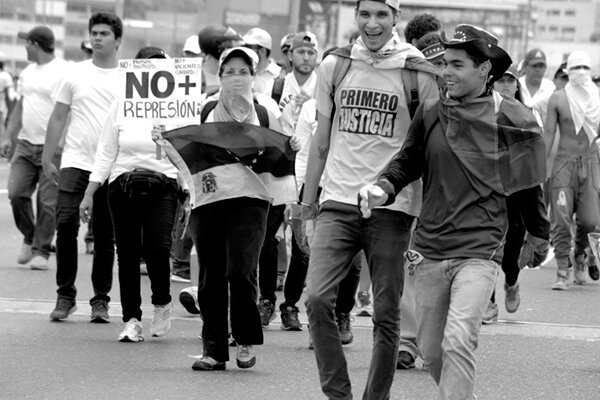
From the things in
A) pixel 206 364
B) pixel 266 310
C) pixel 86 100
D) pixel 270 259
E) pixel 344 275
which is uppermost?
pixel 86 100

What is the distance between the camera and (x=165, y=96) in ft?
31.5

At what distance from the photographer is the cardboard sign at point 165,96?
9.55m

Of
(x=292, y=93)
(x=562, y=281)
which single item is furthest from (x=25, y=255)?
(x=562, y=281)

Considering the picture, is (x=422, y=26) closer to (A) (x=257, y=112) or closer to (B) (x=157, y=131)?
(A) (x=257, y=112)

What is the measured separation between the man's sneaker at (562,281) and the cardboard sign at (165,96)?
5.13 meters

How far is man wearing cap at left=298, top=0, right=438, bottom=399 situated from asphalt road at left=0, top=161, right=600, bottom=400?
92cm

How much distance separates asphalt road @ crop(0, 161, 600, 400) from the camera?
7961mm

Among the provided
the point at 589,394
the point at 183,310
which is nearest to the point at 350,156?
the point at 589,394

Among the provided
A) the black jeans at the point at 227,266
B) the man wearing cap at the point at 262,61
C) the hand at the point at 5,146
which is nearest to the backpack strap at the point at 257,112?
the black jeans at the point at 227,266

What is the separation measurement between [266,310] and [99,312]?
45.6 inches

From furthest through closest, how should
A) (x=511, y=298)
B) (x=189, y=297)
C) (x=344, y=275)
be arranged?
1. (x=511, y=298)
2. (x=189, y=297)
3. (x=344, y=275)

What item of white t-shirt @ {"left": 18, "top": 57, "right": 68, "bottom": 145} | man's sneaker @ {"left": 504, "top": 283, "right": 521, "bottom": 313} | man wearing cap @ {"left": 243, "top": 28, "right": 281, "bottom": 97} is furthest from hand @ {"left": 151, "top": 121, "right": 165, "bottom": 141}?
white t-shirt @ {"left": 18, "top": 57, "right": 68, "bottom": 145}

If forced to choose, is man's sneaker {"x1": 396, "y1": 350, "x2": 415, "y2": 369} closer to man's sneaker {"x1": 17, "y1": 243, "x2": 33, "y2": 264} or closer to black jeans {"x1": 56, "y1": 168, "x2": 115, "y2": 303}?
black jeans {"x1": 56, "y1": 168, "x2": 115, "y2": 303}

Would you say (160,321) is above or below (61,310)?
above
